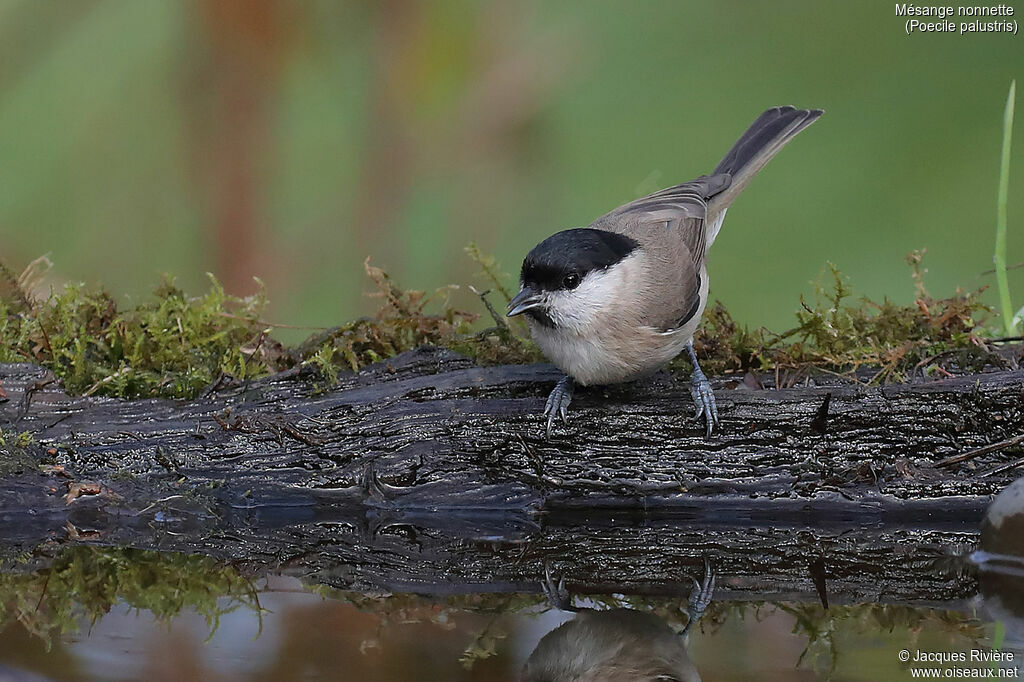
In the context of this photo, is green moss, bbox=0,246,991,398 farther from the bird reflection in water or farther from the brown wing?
the bird reflection in water

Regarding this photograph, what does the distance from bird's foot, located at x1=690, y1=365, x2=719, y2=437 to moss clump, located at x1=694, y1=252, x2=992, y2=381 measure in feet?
1.15

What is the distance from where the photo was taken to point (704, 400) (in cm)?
350

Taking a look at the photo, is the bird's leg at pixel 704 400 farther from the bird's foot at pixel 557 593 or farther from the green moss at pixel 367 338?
the bird's foot at pixel 557 593

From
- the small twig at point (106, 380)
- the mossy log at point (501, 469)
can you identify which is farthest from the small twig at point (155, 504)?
the small twig at point (106, 380)

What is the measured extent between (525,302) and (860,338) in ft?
4.99

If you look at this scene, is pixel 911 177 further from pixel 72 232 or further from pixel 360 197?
pixel 72 232

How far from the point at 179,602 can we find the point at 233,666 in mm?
619

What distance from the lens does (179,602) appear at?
9.32 feet

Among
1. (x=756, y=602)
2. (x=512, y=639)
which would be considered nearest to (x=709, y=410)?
(x=756, y=602)

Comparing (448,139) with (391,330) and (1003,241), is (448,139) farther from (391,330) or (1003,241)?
(1003,241)

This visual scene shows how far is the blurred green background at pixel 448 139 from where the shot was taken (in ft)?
18.2

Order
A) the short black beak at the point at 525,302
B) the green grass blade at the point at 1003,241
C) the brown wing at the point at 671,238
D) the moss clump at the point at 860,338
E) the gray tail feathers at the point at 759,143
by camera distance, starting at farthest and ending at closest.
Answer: the gray tail feathers at the point at 759,143 < the green grass blade at the point at 1003,241 < the moss clump at the point at 860,338 < the brown wing at the point at 671,238 < the short black beak at the point at 525,302

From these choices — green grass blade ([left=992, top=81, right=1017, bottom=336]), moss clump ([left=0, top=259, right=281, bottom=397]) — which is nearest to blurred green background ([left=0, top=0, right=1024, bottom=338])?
moss clump ([left=0, top=259, right=281, bottom=397])

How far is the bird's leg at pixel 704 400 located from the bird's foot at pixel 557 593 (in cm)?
85
